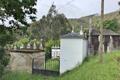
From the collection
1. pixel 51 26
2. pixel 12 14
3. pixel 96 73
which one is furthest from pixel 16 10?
pixel 51 26

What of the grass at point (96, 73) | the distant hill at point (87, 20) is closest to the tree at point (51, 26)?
the distant hill at point (87, 20)

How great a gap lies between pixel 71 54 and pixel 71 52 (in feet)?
0.35

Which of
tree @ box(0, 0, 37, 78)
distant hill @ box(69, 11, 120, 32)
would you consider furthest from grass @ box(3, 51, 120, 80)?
distant hill @ box(69, 11, 120, 32)

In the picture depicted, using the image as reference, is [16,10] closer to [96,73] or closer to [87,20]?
[96,73]

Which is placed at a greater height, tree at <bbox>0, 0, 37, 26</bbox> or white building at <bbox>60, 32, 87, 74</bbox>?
tree at <bbox>0, 0, 37, 26</bbox>

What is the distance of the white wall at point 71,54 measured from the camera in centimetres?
1925

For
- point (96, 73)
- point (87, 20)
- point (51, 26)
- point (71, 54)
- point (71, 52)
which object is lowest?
point (96, 73)

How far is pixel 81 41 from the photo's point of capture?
19.2m

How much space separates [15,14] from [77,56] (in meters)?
8.31

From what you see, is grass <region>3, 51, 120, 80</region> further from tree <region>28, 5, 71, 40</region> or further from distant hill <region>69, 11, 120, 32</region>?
tree <region>28, 5, 71, 40</region>

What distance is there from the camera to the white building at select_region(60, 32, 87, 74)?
1925 centimetres

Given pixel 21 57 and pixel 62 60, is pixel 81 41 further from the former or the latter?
pixel 21 57

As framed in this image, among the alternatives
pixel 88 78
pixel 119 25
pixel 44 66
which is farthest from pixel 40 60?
pixel 119 25

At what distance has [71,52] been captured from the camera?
19422 millimetres
